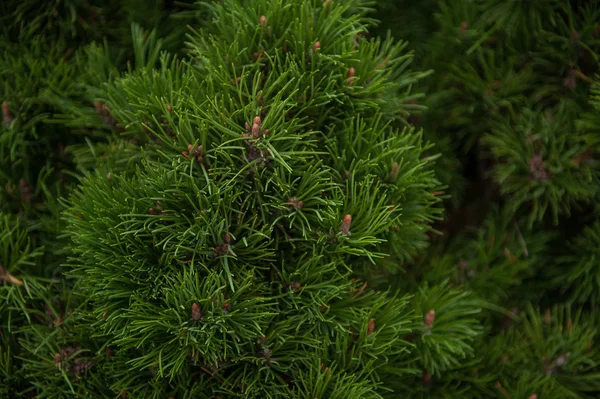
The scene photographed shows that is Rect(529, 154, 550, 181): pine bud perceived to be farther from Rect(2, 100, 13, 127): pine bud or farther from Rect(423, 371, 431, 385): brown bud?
Rect(2, 100, 13, 127): pine bud

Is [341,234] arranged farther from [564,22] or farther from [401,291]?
[564,22]

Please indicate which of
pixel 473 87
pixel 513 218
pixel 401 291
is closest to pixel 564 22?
pixel 473 87

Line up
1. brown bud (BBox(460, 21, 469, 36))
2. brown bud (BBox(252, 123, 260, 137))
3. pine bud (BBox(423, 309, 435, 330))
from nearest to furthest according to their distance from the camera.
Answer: brown bud (BBox(252, 123, 260, 137)) < pine bud (BBox(423, 309, 435, 330)) < brown bud (BBox(460, 21, 469, 36))

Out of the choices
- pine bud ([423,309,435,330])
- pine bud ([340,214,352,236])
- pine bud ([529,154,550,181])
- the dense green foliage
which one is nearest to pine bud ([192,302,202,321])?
the dense green foliage

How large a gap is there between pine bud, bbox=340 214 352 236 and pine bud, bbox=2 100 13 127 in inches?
17.3

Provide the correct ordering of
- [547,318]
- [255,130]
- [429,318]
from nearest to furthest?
[255,130] → [429,318] → [547,318]

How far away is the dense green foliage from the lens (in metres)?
0.63

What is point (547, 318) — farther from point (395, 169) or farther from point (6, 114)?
point (6, 114)

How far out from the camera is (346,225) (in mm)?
644

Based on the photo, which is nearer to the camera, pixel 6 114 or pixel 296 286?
pixel 296 286

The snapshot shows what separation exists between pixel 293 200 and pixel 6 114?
393mm

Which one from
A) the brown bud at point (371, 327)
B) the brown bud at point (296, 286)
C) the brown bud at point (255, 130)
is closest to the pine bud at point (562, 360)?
the brown bud at point (371, 327)

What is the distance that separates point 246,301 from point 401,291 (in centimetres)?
27

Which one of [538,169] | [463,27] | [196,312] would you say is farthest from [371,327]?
[463,27]
